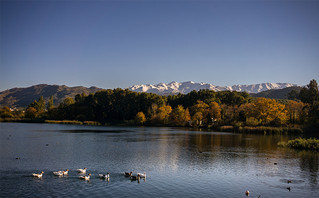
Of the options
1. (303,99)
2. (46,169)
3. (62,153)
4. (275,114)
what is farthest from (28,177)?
(303,99)

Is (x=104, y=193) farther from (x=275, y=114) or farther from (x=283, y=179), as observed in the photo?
(x=275, y=114)

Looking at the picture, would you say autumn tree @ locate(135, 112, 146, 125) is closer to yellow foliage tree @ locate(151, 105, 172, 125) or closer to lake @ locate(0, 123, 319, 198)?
yellow foliage tree @ locate(151, 105, 172, 125)

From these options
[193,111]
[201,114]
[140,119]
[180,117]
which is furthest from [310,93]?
[140,119]

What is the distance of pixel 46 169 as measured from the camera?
101ft

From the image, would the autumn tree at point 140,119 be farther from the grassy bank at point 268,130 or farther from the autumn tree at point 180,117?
the grassy bank at point 268,130

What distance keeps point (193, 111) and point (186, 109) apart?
6352 mm

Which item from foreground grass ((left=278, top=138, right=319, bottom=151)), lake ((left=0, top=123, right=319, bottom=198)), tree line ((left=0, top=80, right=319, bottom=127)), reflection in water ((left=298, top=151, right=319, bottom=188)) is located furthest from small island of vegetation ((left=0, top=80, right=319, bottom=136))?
lake ((left=0, top=123, right=319, bottom=198))

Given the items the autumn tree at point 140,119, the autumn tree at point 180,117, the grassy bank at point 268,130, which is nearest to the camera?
the grassy bank at point 268,130

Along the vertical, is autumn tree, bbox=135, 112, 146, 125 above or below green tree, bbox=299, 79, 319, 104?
below

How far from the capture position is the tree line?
101562 mm

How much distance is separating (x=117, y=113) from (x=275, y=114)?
3586 inches

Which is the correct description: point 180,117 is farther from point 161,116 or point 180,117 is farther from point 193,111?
point 161,116

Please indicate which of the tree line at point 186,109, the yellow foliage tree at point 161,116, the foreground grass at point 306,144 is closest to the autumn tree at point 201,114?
the tree line at point 186,109

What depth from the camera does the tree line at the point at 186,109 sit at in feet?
333
